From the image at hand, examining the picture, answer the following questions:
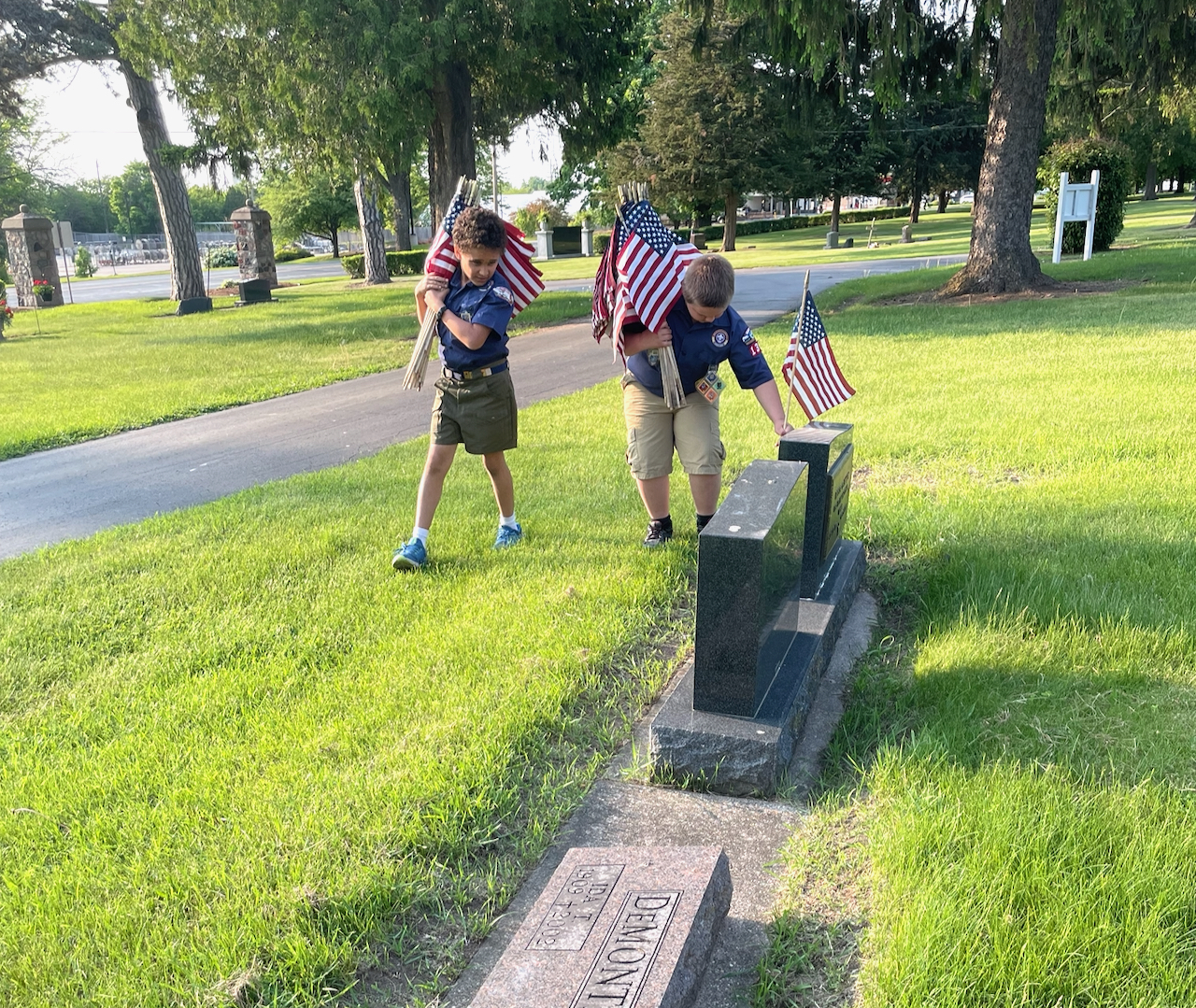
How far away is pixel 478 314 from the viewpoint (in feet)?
14.8

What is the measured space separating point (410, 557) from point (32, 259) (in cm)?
2961

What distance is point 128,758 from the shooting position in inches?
123

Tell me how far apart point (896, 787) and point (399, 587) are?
2.61 metres

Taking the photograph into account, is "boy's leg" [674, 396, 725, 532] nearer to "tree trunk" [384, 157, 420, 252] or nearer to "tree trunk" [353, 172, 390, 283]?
"tree trunk" [353, 172, 390, 283]

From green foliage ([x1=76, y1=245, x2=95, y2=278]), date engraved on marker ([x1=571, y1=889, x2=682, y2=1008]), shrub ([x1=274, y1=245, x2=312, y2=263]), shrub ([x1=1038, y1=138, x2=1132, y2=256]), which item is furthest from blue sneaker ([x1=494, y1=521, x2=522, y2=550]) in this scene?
green foliage ([x1=76, y1=245, x2=95, y2=278])

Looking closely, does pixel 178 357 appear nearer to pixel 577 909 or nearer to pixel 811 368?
pixel 811 368

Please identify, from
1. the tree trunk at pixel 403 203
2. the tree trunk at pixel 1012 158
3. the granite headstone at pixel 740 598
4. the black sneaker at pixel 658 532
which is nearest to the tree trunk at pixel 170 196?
the tree trunk at pixel 403 203

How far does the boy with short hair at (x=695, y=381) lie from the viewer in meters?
4.12

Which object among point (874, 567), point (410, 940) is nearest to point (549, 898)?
point (410, 940)

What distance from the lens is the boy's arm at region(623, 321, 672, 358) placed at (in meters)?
4.28

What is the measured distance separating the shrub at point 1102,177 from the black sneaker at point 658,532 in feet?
61.2

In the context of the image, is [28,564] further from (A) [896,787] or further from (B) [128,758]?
(A) [896,787]

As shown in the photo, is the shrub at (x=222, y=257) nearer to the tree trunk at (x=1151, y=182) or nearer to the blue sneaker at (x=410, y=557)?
the blue sneaker at (x=410, y=557)

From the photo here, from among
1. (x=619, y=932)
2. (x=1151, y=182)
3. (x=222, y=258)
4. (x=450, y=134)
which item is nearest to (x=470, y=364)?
(x=619, y=932)
